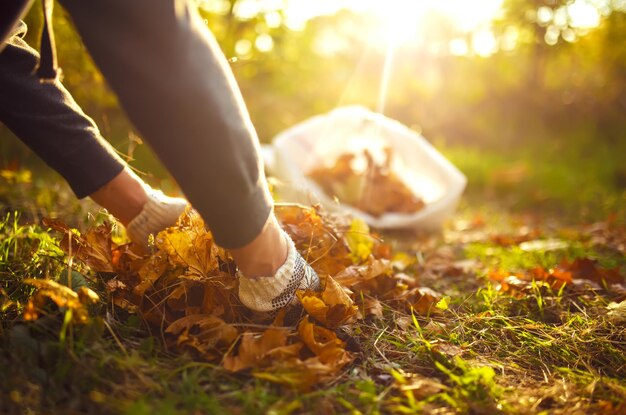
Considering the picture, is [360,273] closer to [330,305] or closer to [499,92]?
[330,305]

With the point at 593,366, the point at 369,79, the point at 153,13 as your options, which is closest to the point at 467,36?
the point at 369,79

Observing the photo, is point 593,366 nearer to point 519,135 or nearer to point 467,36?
point 519,135

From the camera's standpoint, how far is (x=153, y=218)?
1382 mm

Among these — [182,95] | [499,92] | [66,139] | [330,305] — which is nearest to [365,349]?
[330,305]

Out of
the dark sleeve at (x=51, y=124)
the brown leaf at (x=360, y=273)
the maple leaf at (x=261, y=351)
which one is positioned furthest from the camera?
the brown leaf at (x=360, y=273)

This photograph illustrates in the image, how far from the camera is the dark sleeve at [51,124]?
3.98ft

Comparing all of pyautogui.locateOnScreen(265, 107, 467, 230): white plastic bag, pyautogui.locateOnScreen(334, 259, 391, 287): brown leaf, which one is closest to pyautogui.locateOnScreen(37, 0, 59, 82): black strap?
pyautogui.locateOnScreen(334, 259, 391, 287): brown leaf

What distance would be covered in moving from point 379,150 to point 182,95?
8.27 feet

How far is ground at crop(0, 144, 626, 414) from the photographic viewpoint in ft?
3.33

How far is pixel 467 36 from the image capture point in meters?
6.98

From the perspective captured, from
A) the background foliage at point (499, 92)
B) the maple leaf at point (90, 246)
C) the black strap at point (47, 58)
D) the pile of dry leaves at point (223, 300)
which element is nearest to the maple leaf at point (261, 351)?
the pile of dry leaves at point (223, 300)

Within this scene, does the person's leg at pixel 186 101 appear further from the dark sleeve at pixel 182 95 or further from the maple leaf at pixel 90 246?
the maple leaf at pixel 90 246

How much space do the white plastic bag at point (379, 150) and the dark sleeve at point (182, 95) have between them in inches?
72.8

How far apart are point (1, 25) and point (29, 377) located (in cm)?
67
